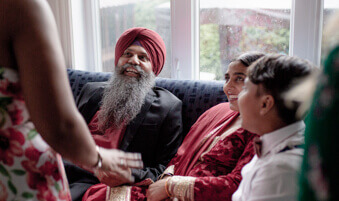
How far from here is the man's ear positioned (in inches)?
42.4

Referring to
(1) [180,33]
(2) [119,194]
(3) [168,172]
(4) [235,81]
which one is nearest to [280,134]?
(4) [235,81]

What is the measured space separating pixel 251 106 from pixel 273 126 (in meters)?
0.10

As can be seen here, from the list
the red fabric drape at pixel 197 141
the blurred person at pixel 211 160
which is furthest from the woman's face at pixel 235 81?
the red fabric drape at pixel 197 141

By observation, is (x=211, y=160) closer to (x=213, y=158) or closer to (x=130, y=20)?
(x=213, y=158)

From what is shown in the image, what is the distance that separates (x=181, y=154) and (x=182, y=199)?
387mm

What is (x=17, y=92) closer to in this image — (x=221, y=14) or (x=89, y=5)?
(x=221, y=14)

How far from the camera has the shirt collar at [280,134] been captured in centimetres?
108

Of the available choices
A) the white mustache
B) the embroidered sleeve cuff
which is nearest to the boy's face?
the embroidered sleeve cuff

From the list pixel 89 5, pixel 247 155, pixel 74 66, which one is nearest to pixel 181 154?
pixel 247 155

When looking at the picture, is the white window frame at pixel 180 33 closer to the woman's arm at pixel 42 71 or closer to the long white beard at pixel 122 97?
the long white beard at pixel 122 97

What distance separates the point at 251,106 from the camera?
3.71 feet

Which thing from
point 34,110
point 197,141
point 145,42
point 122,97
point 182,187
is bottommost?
point 182,187

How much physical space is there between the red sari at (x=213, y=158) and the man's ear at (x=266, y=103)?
45 centimetres

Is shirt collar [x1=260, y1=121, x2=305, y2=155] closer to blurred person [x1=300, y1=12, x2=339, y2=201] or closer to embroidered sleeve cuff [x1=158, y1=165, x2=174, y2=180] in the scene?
blurred person [x1=300, y1=12, x2=339, y2=201]
